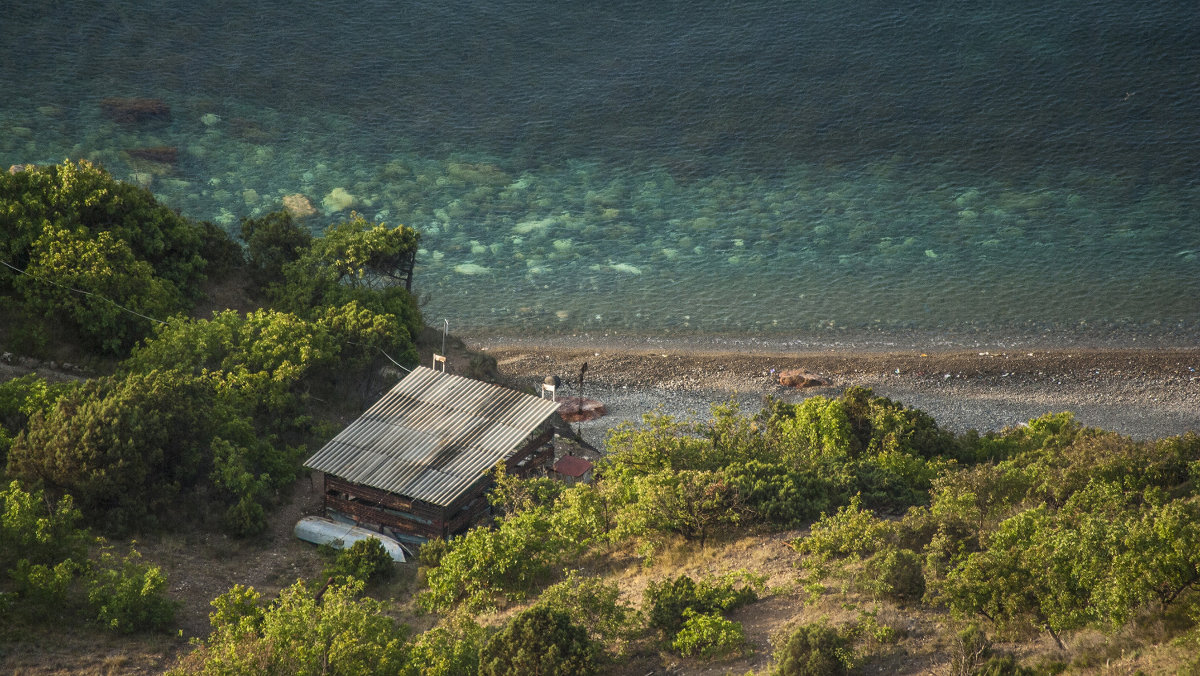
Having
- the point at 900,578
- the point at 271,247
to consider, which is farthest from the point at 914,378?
the point at 900,578

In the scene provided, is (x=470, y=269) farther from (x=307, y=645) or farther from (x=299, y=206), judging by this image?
(x=307, y=645)

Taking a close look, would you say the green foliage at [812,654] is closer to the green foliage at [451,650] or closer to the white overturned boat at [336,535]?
the green foliage at [451,650]

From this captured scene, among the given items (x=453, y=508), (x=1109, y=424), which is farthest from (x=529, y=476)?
(x=1109, y=424)

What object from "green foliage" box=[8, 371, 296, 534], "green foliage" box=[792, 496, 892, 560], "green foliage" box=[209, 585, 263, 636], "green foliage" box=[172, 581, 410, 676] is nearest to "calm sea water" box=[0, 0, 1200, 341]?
Answer: "green foliage" box=[8, 371, 296, 534]

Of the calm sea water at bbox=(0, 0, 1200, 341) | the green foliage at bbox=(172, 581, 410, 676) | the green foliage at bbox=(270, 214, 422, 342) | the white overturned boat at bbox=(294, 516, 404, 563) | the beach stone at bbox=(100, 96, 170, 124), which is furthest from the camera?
the beach stone at bbox=(100, 96, 170, 124)

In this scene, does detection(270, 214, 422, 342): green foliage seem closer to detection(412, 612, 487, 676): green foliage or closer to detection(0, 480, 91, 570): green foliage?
detection(0, 480, 91, 570): green foliage

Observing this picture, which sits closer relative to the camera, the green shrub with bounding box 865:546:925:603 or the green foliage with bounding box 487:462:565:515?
the green shrub with bounding box 865:546:925:603

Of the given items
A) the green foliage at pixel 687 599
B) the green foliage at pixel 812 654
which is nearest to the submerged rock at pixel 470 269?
the green foliage at pixel 687 599
